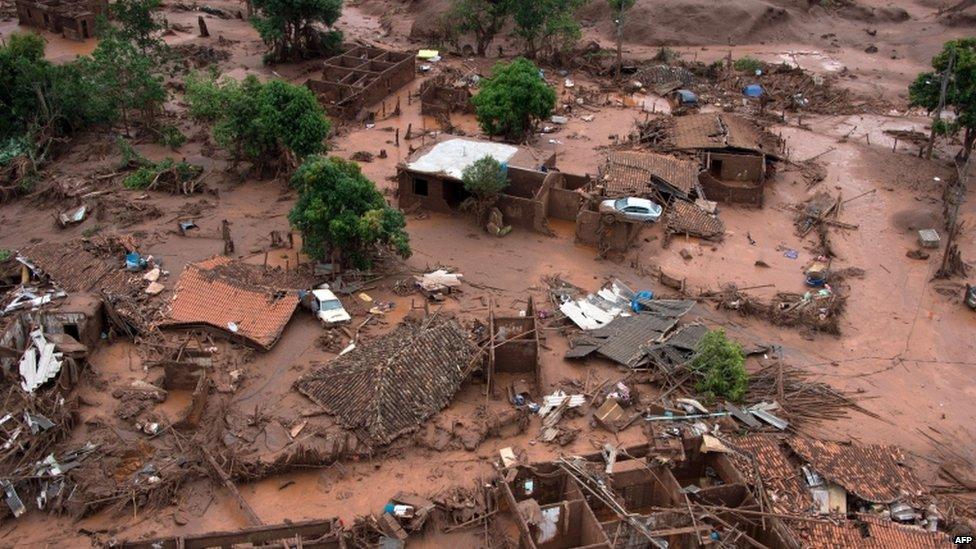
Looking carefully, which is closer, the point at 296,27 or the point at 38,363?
the point at 38,363

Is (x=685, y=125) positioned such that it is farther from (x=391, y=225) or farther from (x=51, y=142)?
(x=51, y=142)

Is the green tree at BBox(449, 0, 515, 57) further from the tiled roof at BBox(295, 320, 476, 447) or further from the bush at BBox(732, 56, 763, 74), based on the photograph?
the tiled roof at BBox(295, 320, 476, 447)

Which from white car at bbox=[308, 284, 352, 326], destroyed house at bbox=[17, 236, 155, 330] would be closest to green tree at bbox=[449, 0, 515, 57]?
destroyed house at bbox=[17, 236, 155, 330]

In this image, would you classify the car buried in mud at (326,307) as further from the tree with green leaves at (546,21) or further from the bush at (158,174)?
the tree with green leaves at (546,21)

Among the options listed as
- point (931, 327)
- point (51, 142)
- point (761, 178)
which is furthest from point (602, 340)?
point (51, 142)

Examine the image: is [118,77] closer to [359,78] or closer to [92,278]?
[359,78]

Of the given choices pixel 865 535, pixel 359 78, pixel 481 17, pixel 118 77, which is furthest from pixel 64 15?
pixel 865 535
